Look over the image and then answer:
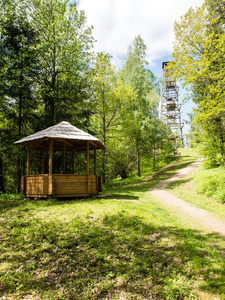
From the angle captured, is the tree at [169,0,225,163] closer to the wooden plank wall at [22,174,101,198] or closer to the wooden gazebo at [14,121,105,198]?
the wooden gazebo at [14,121,105,198]

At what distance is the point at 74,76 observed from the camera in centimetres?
1572

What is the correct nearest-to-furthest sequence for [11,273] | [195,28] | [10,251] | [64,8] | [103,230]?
[11,273] → [10,251] → [103,230] → [195,28] → [64,8]

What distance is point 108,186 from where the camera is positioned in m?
17.0

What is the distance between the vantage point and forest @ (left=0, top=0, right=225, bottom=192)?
503 inches

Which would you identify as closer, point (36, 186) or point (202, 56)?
point (36, 186)

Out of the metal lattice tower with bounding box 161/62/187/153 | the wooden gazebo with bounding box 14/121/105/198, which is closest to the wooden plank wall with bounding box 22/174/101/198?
the wooden gazebo with bounding box 14/121/105/198

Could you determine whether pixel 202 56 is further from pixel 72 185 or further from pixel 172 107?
pixel 172 107

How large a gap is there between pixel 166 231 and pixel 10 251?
4.06m

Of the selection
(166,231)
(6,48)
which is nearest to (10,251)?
(166,231)

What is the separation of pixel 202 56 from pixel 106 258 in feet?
44.5

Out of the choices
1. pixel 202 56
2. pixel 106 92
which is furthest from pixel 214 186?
pixel 106 92

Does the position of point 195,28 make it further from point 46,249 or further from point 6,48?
point 46,249

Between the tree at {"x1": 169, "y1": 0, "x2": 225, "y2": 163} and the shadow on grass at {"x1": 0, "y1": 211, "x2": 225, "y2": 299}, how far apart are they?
9868 millimetres

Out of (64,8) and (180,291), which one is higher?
(64,8)
